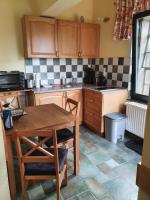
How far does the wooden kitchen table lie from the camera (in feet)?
5.17

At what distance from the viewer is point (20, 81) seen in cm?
300

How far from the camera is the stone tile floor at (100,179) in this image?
1.75m

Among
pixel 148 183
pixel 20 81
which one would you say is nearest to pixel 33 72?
pixel 20 81

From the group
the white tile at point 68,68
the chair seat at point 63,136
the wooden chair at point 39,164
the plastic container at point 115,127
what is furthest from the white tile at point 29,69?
the wooden chair at point 39,164

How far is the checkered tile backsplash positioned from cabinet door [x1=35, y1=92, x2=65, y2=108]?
0.52m

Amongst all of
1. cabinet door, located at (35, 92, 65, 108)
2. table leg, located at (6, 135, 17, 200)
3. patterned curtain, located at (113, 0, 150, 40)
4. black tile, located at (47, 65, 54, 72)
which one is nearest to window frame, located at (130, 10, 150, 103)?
patterned curtain, located at (113, 0, 150, 40)

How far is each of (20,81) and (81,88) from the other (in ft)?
3.83

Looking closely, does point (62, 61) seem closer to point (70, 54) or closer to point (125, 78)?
point (70, 54)

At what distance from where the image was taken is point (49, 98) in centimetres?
304

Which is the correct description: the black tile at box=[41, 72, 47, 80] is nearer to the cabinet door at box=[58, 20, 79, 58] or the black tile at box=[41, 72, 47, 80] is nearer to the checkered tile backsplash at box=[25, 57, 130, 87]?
the checkered tile backsplash at box=[25, 57, 130, 87]

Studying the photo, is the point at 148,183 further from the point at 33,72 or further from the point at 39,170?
the point at 33,72

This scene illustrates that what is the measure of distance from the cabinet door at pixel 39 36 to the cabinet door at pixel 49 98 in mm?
732

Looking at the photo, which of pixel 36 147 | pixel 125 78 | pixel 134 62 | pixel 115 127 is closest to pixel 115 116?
pixel 115 127

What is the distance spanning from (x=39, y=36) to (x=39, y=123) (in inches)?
71.9
